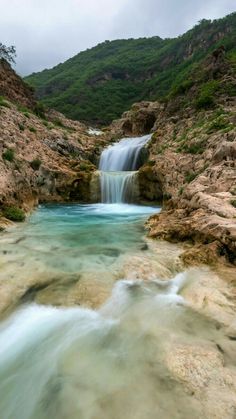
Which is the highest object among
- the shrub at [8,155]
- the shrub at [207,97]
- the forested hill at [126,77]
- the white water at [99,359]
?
the forested hill at [126,77]

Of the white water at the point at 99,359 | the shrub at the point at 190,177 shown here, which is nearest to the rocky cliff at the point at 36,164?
the shrub at the point at 190,177

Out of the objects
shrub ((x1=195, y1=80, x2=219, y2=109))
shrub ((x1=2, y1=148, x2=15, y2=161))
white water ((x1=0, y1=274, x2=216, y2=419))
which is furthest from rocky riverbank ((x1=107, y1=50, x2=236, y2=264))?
shrub ((x1=2, y1=148, x2=15, y2=161))

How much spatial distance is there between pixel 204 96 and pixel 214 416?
21779mm

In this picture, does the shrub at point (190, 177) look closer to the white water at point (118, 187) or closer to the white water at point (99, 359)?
the white water at point (118, 187)

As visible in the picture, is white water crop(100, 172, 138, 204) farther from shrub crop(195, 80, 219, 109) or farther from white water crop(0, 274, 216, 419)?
white water crop(0, 274, 216, 419)

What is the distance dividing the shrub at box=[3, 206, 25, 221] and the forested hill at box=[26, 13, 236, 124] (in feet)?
177

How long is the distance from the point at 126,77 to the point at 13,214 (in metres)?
82.8

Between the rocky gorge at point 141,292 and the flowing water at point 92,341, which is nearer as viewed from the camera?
the flowing water at point 92,341

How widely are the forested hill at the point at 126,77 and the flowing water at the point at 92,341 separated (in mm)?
59868

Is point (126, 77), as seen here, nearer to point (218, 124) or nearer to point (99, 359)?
point (218, 124)

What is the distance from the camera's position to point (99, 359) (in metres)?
4.38

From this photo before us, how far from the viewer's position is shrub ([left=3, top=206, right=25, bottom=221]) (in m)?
12.2

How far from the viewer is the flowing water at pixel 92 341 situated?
11.9 feet

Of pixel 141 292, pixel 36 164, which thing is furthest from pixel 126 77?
pixel 141 292
